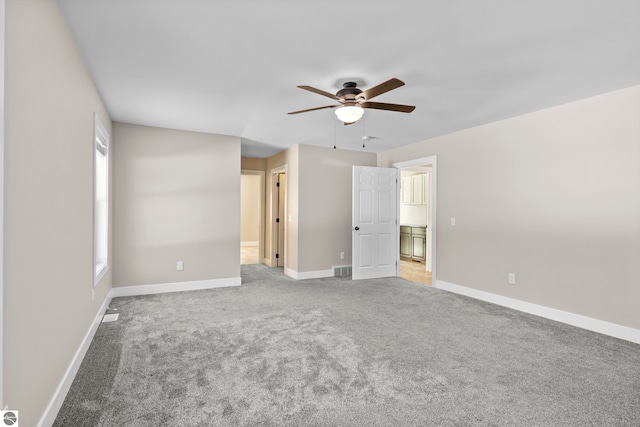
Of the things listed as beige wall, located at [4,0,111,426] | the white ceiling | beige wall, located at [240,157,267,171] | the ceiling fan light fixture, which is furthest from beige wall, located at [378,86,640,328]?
beige wall, located at [4,0,111,426]

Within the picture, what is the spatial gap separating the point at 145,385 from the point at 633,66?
14.5 ft

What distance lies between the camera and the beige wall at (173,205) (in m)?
4.56

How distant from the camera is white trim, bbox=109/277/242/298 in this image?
179 inches

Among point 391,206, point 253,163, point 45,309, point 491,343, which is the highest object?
point 253,163

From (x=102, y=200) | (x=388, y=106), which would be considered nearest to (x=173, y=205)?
(x=102, y=200)

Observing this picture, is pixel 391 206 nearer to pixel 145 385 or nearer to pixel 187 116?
pixel 187 116

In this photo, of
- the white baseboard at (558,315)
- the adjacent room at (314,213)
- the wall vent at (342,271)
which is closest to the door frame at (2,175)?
the adjacent room at (314,213)

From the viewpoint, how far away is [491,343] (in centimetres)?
303

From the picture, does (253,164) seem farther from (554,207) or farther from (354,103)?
(554,207)

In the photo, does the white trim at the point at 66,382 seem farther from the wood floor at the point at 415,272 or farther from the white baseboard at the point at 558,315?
the wood floor at the point at 415,272

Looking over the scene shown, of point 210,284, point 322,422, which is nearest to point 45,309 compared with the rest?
point 322,422

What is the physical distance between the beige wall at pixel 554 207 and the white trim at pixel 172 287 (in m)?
3.41

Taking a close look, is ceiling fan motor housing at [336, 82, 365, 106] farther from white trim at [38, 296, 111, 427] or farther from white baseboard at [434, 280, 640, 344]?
white baseboard at [434, 280, 640, 344]

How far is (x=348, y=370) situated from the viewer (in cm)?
249
